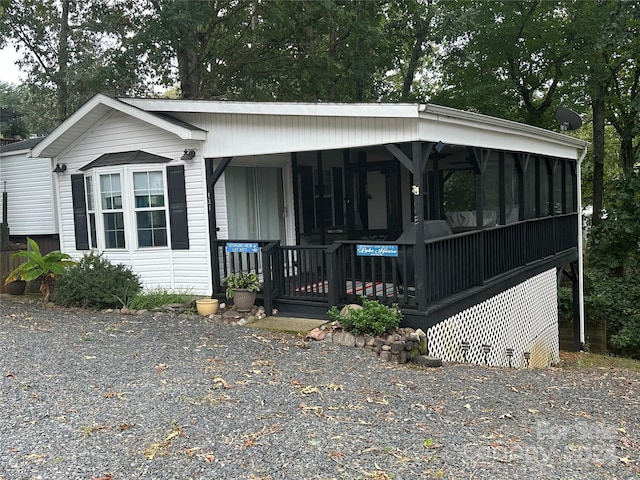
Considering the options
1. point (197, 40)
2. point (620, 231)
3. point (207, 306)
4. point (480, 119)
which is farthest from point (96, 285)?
point (620, 231)

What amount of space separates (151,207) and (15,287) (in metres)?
3.72

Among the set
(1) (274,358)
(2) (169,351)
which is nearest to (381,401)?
(1) (274,358)

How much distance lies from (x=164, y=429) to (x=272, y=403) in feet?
3.22

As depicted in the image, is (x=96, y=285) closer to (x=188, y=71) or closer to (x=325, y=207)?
(x=325, y=207)

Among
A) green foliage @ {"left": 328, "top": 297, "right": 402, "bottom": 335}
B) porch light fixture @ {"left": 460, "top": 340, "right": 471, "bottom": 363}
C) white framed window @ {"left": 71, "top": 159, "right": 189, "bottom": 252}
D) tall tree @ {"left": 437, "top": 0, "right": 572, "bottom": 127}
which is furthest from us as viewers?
tall tree @ {"left": 437, "top": 0, "right": 572, "bottom": 127}

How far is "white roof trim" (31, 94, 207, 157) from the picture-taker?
351 inches

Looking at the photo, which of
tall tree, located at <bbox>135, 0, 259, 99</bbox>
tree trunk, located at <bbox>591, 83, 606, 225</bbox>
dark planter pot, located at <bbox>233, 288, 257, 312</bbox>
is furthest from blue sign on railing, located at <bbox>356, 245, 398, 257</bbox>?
tree trunk, located at <bbox>591, 83, 606, 225</bbox>

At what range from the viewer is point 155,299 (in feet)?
30.8

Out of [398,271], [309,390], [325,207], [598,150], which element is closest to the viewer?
[309,390]

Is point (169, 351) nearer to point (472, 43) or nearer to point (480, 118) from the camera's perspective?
point (480, 118)

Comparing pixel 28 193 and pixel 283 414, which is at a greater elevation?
pixel 28 193

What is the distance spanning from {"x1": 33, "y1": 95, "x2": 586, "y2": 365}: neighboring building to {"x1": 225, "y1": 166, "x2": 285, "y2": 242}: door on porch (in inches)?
1.1

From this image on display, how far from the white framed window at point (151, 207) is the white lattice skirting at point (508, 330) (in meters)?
4.67

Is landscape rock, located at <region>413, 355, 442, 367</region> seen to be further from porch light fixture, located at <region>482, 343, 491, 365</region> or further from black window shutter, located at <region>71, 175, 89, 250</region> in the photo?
black window shutter, located at <region>71, 175, 89, 250</region>
